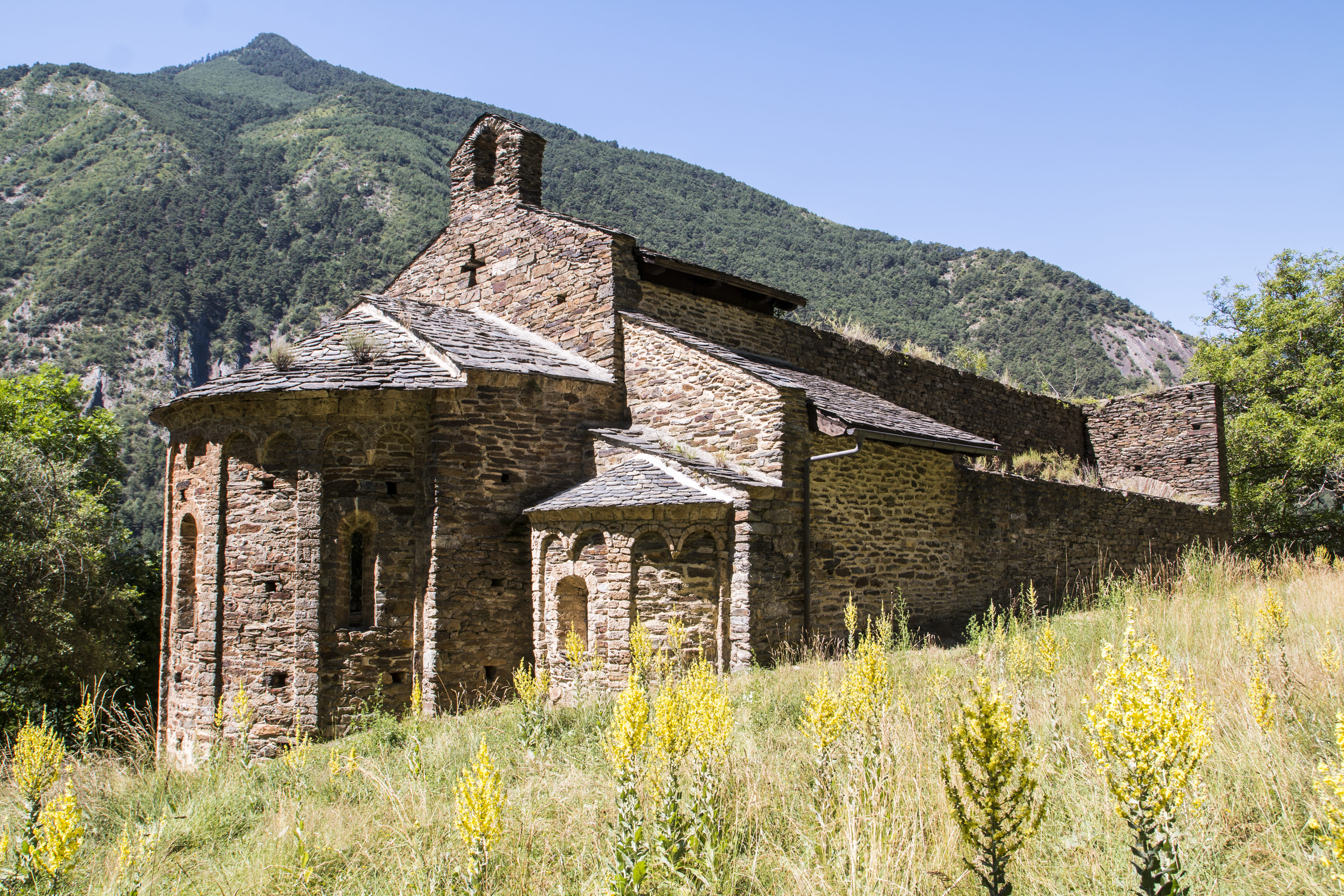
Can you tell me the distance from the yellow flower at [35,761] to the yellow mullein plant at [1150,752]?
5248 mm

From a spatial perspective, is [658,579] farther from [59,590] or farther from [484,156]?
[59,590]

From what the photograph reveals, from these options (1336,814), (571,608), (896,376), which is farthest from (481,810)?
(896,376)

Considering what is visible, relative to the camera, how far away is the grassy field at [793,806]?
340 centimetres

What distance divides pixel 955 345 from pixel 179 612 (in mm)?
40692

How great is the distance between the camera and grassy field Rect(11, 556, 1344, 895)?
3.40 m

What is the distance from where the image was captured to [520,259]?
1271cm

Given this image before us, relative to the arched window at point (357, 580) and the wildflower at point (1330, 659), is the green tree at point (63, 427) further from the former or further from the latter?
the wildflower at point (1330, 659)

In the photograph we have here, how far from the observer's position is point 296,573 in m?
9.42

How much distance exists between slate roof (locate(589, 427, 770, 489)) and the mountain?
24520 mm

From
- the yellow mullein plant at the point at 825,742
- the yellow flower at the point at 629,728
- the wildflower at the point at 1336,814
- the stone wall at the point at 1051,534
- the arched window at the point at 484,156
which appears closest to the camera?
the wildflower at the point at 1336,814

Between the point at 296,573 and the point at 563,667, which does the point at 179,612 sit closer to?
the point at 296,573

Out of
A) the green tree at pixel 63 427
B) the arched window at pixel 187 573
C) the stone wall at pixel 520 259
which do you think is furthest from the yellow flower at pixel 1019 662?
the green tree at pixel 63 427

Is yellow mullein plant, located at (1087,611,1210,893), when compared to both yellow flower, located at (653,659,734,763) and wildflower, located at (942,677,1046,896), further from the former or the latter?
yellow flower, located at (653,659,734,763)

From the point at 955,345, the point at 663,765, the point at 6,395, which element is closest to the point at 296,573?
the point at 663,765
